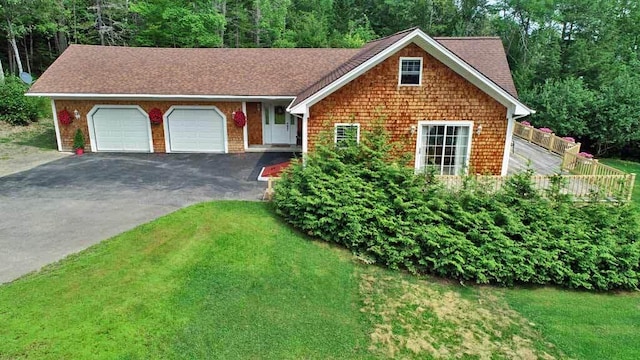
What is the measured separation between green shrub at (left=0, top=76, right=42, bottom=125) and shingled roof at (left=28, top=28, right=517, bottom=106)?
13.7 feet

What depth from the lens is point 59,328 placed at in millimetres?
5945

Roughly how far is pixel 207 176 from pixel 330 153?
17.2 ft

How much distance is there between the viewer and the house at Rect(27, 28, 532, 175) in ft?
41.6

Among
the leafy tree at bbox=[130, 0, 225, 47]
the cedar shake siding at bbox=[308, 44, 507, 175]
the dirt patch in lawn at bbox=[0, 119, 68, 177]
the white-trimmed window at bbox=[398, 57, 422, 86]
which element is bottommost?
the dirt patch in lawn at bbox=[0, 119, 68, 177]

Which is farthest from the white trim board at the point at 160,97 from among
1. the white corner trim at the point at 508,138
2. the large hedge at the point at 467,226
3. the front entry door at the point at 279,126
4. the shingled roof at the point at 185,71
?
the white corner trim at the point at 508,138

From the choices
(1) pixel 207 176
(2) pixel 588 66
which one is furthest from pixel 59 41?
(2) pixel 588 66

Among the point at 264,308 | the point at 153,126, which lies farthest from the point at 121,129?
the point at 264,308

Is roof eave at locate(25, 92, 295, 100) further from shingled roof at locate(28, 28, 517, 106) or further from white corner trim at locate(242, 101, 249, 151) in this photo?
white corner trim at locate(242, 101, 249, 151)

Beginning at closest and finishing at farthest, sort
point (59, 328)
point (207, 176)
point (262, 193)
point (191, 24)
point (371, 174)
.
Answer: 1. point (59, 328)
2. point (371, 174)
3. point (262, 193)
4. point (207, 176)
5. point (191, 24)

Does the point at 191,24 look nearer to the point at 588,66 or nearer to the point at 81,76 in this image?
the point at 81,76

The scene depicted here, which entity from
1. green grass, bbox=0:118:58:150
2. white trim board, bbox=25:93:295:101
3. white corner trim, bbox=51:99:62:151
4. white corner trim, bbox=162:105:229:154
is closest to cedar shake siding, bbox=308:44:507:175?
white trim board, bbox=25:93:295:101

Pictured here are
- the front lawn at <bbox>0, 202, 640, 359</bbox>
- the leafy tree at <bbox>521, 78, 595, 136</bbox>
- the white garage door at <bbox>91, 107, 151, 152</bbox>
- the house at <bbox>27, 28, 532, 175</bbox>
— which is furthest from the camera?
the leafy tree at <bbox>521, 78, 595, 136</bbox>

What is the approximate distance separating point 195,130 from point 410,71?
9987mm

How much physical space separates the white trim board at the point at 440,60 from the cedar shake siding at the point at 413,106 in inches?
6.0
